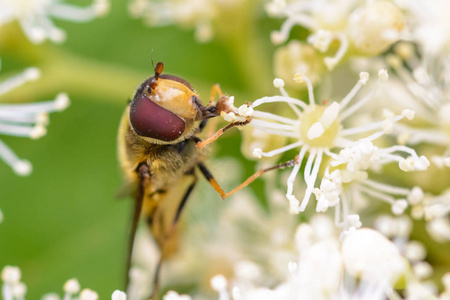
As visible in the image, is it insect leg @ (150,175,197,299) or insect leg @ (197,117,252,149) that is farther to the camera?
insect leg @ (150,175,197,299)

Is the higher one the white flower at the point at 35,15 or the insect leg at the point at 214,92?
the white flower at the point at 35,15

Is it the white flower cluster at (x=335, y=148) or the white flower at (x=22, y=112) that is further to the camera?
the white flower at (x=22, y=112)

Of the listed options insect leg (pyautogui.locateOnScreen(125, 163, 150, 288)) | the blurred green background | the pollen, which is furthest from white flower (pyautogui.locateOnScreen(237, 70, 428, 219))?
the blurred green background

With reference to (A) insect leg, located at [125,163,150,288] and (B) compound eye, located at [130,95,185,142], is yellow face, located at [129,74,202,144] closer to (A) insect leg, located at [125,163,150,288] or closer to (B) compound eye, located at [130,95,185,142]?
(B) compound eye, located at [130,95,185,142]

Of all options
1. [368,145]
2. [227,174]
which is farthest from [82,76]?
[368,145]

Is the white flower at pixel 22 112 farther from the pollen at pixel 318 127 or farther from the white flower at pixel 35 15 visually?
the pollen at pixel 318 127

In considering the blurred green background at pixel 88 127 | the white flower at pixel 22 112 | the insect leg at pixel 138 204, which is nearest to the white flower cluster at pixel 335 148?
the insect leg at pixel 138 204

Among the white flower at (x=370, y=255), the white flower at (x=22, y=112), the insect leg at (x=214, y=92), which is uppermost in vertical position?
the white flower at (x=22, y=112)
